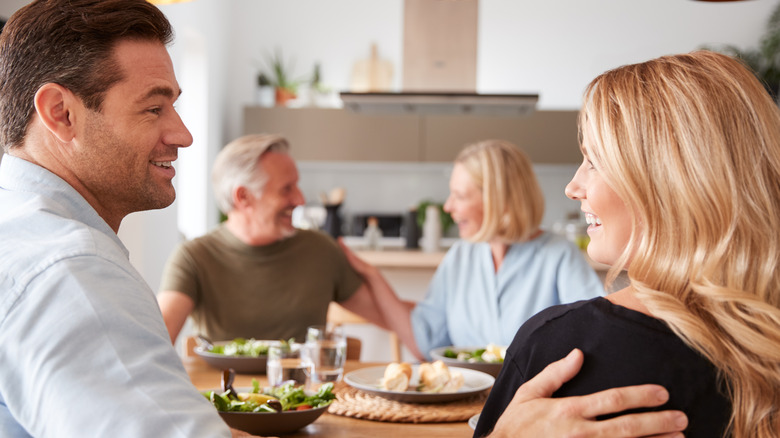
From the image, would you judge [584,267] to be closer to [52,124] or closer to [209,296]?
[209,296]

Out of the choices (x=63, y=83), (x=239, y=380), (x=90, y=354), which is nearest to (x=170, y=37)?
(x=63, y=83)

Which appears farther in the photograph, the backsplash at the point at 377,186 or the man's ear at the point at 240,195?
the backsplash at the point at 377,186

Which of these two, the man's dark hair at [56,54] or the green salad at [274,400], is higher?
the man's dark hair at [56,54]

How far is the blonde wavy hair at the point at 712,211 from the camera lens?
934 mm

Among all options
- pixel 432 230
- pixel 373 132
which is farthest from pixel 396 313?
pixel 373 132

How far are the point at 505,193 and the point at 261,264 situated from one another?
0.85 m

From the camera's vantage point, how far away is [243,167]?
2.66 meters

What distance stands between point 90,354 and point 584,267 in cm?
202

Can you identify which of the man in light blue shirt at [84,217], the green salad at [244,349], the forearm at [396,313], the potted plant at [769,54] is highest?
the potted plant at [769,54]

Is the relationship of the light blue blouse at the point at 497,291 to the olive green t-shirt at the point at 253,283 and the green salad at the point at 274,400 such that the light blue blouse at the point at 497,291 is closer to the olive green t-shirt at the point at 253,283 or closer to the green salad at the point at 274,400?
the olive green t-shirt at the point at 253,283

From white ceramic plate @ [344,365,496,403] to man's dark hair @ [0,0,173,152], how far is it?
2.72ft

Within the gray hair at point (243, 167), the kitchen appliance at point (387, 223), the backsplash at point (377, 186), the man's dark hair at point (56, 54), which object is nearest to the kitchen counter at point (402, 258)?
the kitchen appliance at point (387, 223)

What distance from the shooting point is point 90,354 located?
0.75 metres

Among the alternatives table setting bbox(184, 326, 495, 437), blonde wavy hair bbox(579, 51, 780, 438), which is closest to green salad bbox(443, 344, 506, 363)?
table setting bbox(184, 326, 495, 437)
